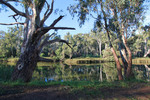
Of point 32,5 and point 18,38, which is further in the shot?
point 18,38

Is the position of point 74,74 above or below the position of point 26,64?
below

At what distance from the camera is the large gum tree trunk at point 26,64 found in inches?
219

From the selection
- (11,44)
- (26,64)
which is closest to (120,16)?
(26,64)

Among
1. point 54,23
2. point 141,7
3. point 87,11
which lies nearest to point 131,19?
point 141,7

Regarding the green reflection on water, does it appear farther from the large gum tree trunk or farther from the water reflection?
the large gum tree trunk

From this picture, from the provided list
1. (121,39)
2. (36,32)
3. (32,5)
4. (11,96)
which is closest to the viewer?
(11,96)

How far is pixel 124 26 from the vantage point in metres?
8.04

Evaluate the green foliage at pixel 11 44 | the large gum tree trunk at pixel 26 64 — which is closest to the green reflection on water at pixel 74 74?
the large gum tree trunk at pixel 26 64

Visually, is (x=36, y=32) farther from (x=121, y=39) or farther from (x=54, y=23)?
(x=121, y=39)

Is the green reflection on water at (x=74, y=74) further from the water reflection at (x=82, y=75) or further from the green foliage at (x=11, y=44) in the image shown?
the green foliage at (x=11, y=44)

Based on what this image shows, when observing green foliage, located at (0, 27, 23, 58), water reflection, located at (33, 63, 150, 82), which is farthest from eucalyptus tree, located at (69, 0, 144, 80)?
green foliage, located at (0, 27, 23, 58)

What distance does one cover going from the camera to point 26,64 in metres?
5.70

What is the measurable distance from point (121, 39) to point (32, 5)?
6.41 metres

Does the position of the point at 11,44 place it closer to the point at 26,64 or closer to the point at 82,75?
the point at 82,75
